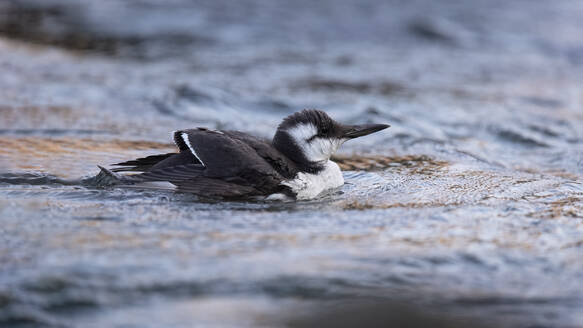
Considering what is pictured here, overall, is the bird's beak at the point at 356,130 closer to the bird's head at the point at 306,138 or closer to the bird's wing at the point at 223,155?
the bird's head at the point at 306,138

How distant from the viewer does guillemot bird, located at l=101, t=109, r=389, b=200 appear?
556 cm

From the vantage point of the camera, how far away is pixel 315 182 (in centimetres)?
590

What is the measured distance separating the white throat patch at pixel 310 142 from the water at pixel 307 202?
13.1 inches

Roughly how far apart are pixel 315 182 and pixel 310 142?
323 millimetres

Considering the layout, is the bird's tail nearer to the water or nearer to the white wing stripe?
the water

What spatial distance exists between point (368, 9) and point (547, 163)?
807 cm

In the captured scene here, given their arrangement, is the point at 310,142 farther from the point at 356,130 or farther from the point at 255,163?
the point at 255,163

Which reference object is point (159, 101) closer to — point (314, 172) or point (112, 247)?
point (314, 172)

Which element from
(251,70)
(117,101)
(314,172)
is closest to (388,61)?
(251,70)

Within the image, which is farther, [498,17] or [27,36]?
[498,17]

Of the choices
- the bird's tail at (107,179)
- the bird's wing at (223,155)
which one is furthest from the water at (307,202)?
the bird's wing at (223,155)

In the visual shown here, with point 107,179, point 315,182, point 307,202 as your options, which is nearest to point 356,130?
point 315,182

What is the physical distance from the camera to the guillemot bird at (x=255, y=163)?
5.56 meters

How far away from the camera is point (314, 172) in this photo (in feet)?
19.8
